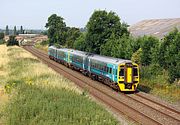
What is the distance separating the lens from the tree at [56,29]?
96.5 m

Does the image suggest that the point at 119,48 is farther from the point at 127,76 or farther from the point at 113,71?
the point at 127,76

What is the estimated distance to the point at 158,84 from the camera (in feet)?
96.7

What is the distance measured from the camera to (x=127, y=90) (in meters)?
26.8

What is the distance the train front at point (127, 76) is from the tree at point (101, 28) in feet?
80.9

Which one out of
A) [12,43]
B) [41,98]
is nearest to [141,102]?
[41,98]

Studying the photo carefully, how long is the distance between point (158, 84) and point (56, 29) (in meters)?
77.5

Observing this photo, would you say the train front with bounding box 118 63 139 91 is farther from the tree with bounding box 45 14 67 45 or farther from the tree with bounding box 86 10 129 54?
the tree with bounding box 45 14 67 45

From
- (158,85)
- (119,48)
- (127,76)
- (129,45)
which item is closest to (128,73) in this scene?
(127,76)

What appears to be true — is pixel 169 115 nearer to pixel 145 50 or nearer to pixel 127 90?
pixel 127 90

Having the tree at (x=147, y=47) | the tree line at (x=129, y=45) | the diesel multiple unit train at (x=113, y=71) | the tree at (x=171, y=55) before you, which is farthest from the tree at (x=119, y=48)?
the tree at (x=171, y=55)

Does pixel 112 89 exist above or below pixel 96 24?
below

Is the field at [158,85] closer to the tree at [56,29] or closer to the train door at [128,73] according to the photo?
the train door at [128,73]

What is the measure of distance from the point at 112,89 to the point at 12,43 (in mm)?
104152

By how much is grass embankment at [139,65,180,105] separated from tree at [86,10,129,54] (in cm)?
1868
